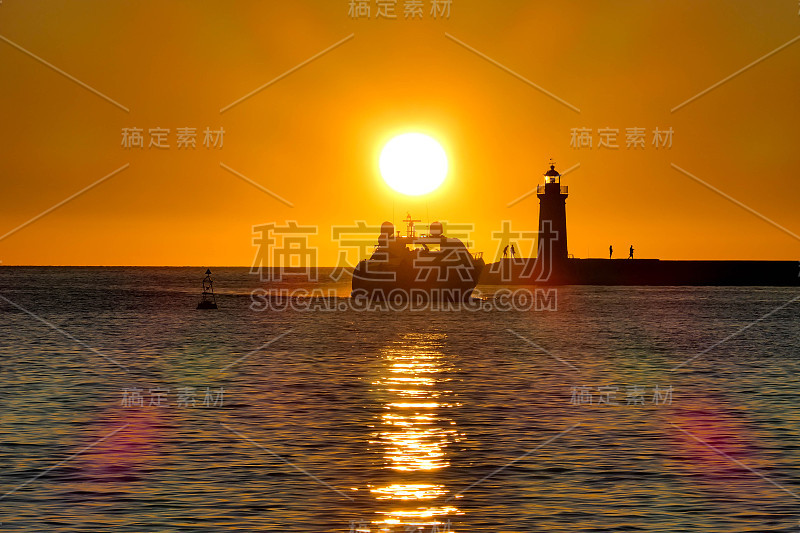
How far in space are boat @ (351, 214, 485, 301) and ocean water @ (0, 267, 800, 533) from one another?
5901cm

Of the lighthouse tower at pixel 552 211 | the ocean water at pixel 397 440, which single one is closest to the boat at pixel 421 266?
the lighthouse tower at pixel 552 211

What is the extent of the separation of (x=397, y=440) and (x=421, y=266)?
8651 centimetres

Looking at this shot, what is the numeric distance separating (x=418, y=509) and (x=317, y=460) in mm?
4205

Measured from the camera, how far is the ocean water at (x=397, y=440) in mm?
15719

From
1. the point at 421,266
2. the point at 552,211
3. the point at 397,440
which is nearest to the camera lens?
the point at 397,440

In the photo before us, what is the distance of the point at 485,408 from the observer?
89.3 ft

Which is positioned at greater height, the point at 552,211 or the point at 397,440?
the point at 552,211

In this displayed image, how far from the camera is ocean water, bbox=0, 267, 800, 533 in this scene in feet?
51.6

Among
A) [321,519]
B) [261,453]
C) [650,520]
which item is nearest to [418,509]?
[321,519]

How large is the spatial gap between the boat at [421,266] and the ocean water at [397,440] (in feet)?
194

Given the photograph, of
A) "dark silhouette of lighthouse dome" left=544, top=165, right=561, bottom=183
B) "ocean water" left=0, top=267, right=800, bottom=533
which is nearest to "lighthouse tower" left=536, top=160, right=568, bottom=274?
"dark silhouette of lighthouse dome" left=544, top=165, right=561, bottom=183

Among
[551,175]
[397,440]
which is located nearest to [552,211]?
[551,175]

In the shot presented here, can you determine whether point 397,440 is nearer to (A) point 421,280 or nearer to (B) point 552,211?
(A) point 421,280

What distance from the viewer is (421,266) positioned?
108m
